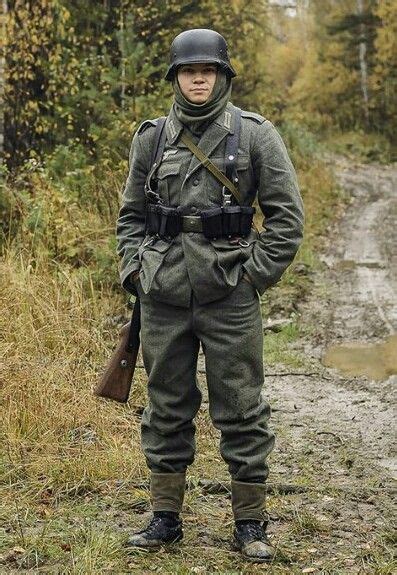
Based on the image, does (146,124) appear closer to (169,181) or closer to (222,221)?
(169,181)

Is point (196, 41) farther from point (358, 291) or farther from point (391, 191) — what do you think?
point (391, 191)

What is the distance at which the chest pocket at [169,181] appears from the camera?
149 inches

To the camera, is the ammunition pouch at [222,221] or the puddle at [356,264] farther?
the puddle at [356,264]

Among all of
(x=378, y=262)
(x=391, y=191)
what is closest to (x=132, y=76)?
(x=378, y=262)

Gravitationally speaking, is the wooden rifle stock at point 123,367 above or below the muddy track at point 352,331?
above

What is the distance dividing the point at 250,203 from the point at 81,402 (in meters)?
1.92

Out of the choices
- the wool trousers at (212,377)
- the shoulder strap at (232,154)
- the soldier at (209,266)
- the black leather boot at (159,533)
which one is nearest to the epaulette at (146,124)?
the soldier at (209,266)

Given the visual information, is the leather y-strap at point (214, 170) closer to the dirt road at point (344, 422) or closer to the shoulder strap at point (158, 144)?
the shoulder strap at point (158, 144)

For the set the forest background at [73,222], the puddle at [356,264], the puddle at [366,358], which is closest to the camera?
the forest background at [73,222]

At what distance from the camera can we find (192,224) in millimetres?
3727

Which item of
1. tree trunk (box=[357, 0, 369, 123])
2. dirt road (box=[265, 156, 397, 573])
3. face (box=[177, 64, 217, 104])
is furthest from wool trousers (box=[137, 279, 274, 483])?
tree trunk (box=[357, 0, 369, 123])

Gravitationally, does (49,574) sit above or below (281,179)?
below

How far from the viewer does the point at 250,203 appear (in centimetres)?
385

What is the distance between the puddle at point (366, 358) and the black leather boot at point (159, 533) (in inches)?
147
